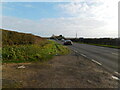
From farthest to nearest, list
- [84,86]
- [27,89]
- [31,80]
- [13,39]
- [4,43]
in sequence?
[13,39] → [4,43] → [31,80] → [84,86] → [27,89]

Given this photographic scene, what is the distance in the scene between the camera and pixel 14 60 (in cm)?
841

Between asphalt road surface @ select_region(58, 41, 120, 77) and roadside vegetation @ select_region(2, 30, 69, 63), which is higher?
roadside vegetation @ select_region(2, 30, 69, 63)

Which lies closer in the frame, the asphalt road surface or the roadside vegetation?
the asphalt road surface

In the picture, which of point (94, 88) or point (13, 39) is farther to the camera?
point (13, 39)

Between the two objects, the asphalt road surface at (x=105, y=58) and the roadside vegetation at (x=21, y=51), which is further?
the roadside vegetation at (x=21, y=51)

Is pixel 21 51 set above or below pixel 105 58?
above

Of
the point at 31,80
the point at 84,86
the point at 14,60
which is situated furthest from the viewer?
the point at 14,60

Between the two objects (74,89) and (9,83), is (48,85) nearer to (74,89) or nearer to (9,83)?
(74,89)

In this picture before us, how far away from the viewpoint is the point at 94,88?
4.13 m

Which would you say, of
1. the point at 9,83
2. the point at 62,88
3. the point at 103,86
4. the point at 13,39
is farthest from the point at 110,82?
the point at 13,39

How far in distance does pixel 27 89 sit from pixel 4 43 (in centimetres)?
1127

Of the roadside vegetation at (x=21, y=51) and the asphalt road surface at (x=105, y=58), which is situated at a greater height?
the roadside vegetation at (x=21, y=51)

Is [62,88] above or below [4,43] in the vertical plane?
below

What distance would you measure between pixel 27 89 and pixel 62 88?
3.78 ft
